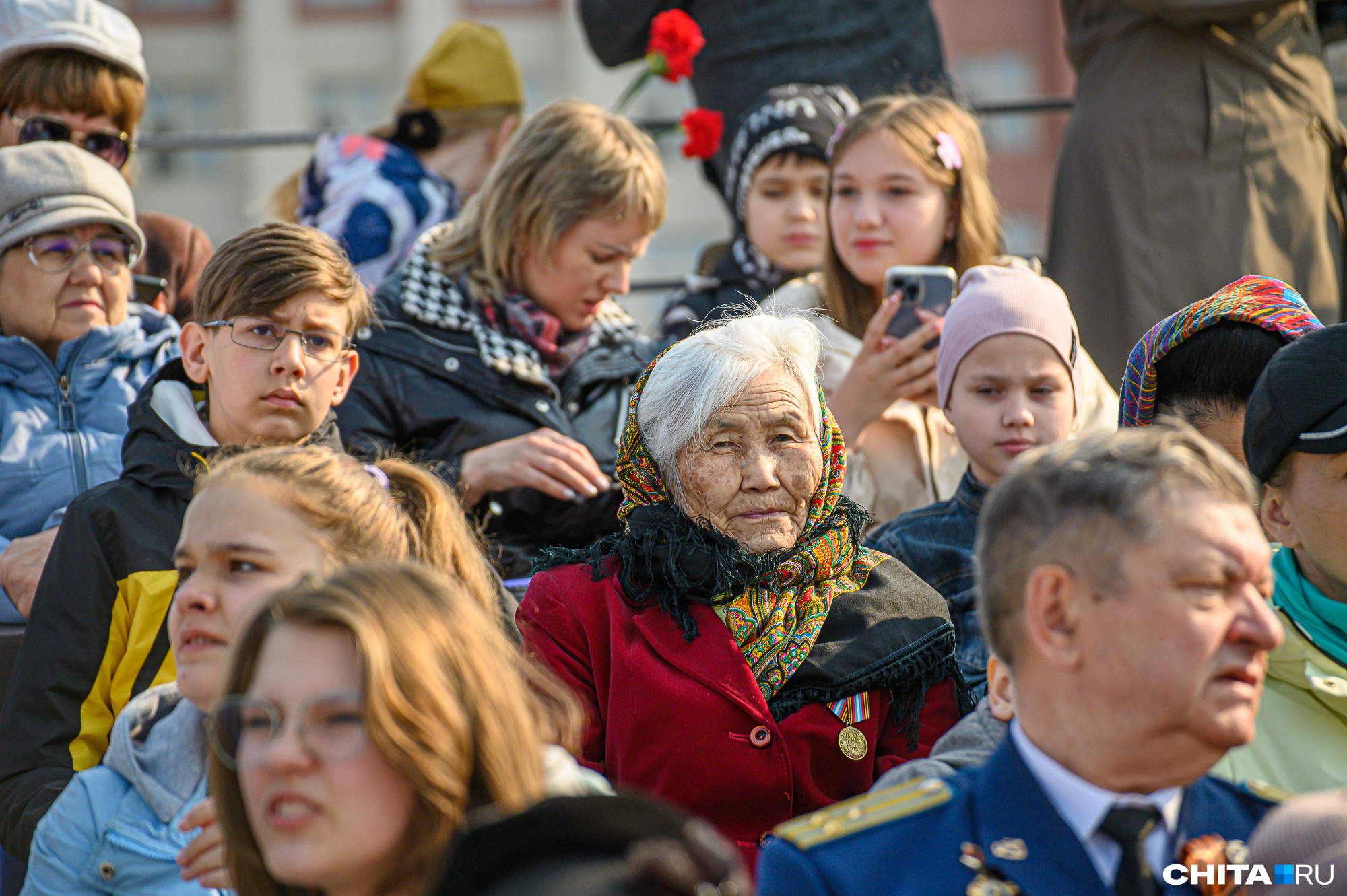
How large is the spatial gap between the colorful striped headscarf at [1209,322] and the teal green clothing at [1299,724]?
807 mm

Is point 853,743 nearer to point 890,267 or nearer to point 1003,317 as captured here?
point 1003,317

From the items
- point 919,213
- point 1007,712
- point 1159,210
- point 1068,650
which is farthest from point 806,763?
point 1159,210

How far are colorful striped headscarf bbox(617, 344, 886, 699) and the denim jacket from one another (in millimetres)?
294

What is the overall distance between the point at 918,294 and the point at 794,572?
1382mm

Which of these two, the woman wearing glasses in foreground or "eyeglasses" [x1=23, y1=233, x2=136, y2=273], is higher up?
"eyeglasses" [x1=23, y1=233, x2=136, y2=273]

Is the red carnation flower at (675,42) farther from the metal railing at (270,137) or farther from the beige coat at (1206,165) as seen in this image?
the beige coat at (1206,165)

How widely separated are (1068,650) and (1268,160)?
3481mm

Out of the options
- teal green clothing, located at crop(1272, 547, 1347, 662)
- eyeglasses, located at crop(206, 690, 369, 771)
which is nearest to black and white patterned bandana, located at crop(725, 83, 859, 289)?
teal green clothing, located at crop(1272, 547, 1347, 662)

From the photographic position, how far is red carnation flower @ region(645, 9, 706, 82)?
5.38 meters

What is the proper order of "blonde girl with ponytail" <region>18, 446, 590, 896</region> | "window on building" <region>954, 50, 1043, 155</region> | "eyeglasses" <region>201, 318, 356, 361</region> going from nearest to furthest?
"blonde girl with ponytail" <region>18, 446, 590, 896</region>, "eyeglasses" <region>201, 318, 356, 361</region>, "window on building" <region>954, 50, 1043, 155</region>

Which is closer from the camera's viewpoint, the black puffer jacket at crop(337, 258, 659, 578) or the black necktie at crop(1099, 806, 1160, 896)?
the black necktie at crop(1099, 806, 1160, 896)

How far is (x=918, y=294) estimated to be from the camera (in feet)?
14.3

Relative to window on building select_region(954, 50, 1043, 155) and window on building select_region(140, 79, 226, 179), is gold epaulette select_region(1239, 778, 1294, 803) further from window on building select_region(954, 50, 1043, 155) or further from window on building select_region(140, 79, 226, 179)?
window on building select_region(140, 79, 226, 179)

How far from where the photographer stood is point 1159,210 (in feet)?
16.6
